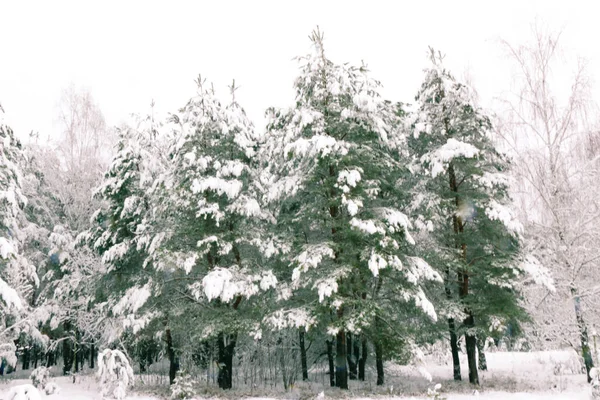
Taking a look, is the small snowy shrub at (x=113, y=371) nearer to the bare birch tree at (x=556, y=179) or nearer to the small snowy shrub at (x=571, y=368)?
the bare birch tree at (x=556, y=179)

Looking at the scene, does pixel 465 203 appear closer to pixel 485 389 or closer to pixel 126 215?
pixel 485 389

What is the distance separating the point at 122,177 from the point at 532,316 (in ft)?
58.6

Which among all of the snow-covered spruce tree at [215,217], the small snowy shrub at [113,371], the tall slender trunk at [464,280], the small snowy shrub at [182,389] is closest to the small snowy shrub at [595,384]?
the tall slender trunk at [464,280]

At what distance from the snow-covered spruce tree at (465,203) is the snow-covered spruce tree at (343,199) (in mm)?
1490

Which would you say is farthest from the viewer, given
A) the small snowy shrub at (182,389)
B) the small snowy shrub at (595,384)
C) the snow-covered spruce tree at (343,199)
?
the small snowy shrub at (182,389)

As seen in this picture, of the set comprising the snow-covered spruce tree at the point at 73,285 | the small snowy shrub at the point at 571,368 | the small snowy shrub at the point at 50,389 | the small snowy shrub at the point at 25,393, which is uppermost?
the snow-covered spruce tree at the point at 73,285

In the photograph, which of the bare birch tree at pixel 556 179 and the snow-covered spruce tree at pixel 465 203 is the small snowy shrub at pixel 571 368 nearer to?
the bare birch tree at pixel 556 179

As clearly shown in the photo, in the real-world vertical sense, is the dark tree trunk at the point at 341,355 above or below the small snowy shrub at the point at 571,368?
above

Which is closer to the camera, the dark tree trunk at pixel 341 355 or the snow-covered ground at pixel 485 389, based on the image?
the snow-covered ground at pixel 485 389

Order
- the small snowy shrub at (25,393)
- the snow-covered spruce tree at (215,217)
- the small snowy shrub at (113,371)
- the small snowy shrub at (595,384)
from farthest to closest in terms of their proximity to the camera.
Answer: the snow-covered spruce tree at (215,217) → the small snowy shrub at (113,371) → the small snowy shrub at (595,384) → the small snowy shrub at (25,393)

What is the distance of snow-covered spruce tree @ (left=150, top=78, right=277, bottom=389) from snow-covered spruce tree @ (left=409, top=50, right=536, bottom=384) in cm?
640

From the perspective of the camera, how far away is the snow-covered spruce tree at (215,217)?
1457 centimetres

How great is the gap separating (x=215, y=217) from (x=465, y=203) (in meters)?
9.11

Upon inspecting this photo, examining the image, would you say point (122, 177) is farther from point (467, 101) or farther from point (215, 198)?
point (467, 101)
